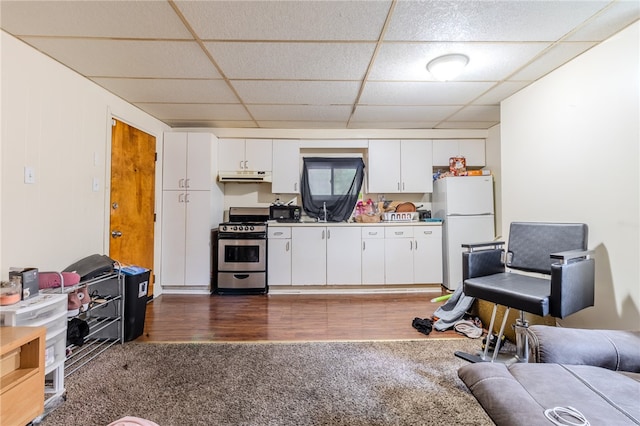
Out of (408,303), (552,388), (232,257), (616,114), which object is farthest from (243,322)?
(616,114)

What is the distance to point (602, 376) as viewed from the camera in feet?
3.34

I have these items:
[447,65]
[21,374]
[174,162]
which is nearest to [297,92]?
[447,65]

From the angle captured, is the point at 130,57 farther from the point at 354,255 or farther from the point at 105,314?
the point at 354,255

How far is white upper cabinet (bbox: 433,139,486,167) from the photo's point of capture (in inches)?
156

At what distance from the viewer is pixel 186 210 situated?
358 centimetres

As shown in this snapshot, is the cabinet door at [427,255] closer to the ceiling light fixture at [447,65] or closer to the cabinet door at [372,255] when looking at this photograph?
the cabinet door at [372,255]

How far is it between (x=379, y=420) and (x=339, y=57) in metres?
2.37

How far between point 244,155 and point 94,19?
2.32m

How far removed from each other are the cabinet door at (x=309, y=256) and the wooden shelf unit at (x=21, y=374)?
2.51 meters

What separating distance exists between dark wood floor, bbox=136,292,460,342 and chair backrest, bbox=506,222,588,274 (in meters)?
0.86

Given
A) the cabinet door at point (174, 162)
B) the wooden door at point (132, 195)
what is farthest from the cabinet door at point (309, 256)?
the wooden door at point (132, 195)

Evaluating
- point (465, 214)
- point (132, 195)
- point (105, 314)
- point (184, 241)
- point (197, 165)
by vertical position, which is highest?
point (197, 165)

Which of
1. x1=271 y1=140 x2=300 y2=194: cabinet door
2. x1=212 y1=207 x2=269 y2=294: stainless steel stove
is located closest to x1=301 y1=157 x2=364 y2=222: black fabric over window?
x1=271 y1=140 x2=300 y2=194: cabinet door

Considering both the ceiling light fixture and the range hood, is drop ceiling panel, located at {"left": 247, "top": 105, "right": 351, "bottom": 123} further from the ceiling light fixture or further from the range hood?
the ceiling light fixture
